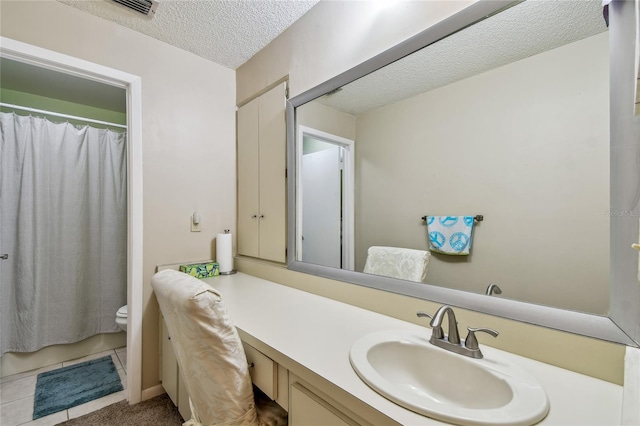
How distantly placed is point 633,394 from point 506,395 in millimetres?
248

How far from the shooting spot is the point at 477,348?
83 cm

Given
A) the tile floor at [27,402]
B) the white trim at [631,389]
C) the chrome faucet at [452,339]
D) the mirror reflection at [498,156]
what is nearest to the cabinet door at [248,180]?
the mirror reflection at [498,156]

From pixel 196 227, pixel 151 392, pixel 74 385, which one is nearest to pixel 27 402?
pixel 74 385

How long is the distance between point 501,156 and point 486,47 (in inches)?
15.9

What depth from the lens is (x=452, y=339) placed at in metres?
0.86

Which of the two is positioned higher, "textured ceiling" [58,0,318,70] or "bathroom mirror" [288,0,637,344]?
"textured ceiling" [58,0,318,70]

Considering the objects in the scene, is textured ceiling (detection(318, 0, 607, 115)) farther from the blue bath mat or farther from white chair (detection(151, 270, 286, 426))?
the blue bath mat

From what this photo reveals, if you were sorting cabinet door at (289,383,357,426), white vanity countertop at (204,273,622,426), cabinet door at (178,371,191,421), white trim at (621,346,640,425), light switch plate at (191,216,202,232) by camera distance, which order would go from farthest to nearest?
1. light switch plate at (191,216,202,232)
2. cabinet door at (178,371,191,421)
3. cabinet door at (289,383,357,426)
4. white vanity countertop at (204,273,622,426)
5. white trim at (621,346,640,425)

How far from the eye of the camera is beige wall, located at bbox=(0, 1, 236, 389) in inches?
63.6

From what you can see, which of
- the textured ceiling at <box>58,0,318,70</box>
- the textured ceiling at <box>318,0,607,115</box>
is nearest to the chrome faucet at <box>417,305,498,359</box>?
the textured ceiling at <box>318,0,607,115</box>

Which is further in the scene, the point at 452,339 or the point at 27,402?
the point at 27,402

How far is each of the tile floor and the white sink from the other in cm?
193

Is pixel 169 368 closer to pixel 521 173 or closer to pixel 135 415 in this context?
pixel 135 415

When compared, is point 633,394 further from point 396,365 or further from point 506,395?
point 396,365
